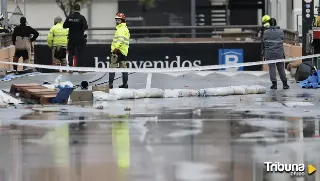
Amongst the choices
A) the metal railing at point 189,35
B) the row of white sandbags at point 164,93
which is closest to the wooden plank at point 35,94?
the row of white sandbags at point 164,93

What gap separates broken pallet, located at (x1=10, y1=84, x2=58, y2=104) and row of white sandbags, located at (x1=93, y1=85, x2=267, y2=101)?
89 cm

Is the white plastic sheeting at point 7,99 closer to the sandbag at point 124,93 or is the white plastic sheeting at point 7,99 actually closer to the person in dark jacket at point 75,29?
the sandbag at point 124,93

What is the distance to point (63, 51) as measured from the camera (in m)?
22.0

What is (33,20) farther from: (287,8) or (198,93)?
(198,93)

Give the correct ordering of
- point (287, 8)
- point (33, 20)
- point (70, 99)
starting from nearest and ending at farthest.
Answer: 1. point (70, 99)
2. point (287, 8)
3. point (33, 20)

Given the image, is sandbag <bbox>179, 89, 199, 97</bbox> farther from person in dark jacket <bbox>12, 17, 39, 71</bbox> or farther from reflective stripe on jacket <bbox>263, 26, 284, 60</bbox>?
person in dark jacket <bbox>12, 17, 39, 71</bbox>

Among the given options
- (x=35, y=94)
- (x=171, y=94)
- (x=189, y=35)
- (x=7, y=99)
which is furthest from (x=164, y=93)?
(x=189, y=35)

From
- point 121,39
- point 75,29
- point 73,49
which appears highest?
point 75,29

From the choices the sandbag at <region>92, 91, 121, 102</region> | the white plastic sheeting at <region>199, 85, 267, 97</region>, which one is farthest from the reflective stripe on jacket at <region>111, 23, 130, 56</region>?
the white plastic sheeting at <region>199, 85, 267, 97</region>

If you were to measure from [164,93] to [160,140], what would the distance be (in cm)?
630

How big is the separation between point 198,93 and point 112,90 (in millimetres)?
1800

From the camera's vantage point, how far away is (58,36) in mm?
22047

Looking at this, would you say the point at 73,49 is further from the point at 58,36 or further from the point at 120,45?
the point at 120,45

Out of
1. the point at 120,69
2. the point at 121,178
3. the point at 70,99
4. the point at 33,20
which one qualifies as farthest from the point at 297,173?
the point at 33,20
